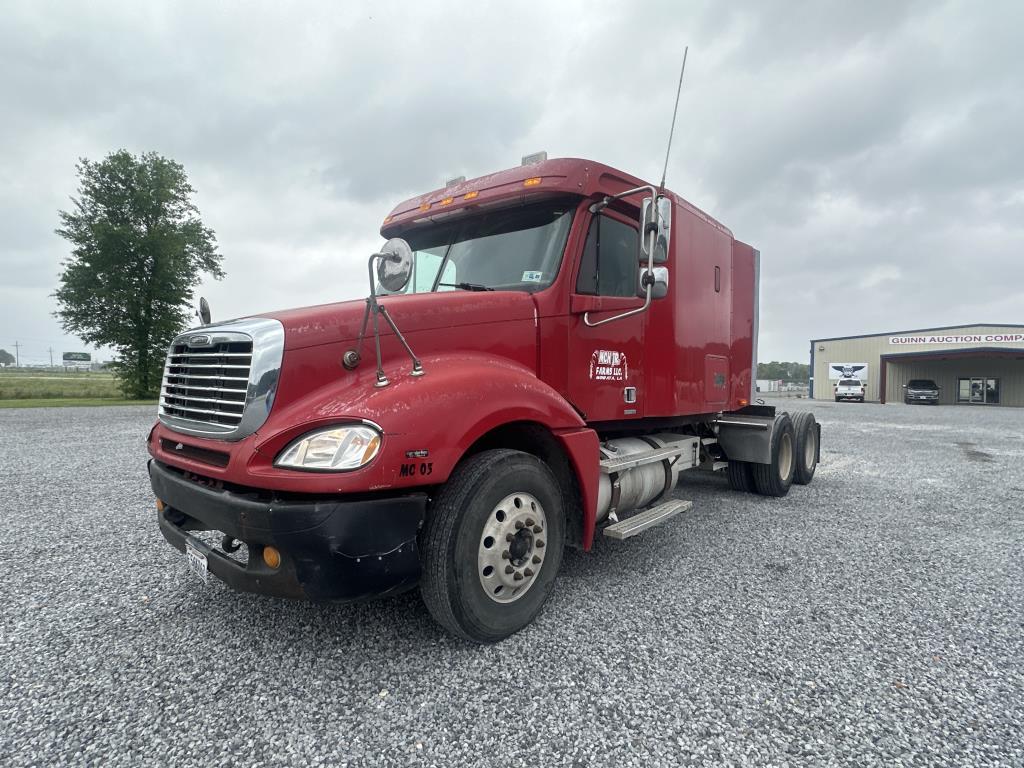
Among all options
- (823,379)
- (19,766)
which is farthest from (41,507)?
(823,379)

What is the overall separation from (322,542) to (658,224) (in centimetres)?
267

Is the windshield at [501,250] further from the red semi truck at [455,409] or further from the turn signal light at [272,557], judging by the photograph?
the turn signal light at [272,557]

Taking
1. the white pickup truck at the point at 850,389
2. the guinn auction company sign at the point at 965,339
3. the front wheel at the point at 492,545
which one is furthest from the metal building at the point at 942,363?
the front wheel at the point at 492,545

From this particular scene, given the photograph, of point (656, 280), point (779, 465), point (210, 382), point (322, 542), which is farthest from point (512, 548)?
point (779, 465)

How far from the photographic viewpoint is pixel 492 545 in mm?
2701

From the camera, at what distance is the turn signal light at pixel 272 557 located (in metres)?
2.29

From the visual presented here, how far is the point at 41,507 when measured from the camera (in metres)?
5.47

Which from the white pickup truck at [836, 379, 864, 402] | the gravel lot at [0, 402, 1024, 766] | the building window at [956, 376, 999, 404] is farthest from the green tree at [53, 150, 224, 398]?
the building window at [956, 376, 999, 404]

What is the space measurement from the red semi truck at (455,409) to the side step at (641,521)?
2 centimetres

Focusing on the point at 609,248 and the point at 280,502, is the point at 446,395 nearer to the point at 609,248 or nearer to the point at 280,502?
the point at 280,502

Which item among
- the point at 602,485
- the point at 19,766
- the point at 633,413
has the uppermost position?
the point at 633,413

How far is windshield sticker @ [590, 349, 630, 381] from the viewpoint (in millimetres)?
3678

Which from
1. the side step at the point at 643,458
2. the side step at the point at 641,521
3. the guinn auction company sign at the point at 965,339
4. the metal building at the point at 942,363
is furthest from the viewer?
the metal building at the point at 942,363

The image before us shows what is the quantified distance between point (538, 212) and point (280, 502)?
8.06ft
